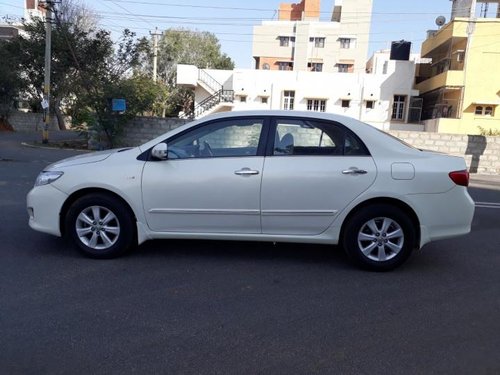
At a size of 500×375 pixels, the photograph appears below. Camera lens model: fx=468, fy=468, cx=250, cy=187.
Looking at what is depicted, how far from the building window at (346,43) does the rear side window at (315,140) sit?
49663 millimetres

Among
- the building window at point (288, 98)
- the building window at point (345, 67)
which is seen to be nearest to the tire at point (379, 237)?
the building window at point (288, 98)

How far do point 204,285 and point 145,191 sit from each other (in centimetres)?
122

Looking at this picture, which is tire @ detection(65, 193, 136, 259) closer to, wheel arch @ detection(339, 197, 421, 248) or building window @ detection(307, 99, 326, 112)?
wheel arch @ detection(339, 197, 421, 248)

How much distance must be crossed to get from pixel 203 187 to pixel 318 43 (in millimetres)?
49578

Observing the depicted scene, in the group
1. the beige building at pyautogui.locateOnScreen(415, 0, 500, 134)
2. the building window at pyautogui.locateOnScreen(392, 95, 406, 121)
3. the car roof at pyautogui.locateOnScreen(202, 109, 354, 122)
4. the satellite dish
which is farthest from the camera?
the building window at pyautogui.locateOnScreen(392, 95, 406, 121)

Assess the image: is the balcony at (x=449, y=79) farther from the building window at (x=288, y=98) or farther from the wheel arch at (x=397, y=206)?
the wheel arch at (x=397, y=206)

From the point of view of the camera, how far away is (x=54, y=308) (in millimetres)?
3895

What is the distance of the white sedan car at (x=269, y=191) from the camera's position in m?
4.90

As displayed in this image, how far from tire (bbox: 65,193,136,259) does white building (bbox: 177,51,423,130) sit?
104ft

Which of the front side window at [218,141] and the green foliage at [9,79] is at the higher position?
the green foliage at [9,79]

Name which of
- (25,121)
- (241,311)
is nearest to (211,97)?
(25,121)

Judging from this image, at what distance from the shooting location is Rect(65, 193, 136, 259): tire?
5039 millimetres

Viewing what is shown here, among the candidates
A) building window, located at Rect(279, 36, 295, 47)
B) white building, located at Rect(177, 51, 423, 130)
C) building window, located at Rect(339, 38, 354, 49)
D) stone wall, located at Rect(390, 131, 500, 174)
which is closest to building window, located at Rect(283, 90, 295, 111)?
white building, located at Rect(177, 51, 423, 130)

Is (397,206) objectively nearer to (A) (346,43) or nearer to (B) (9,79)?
(B) (9,79)
